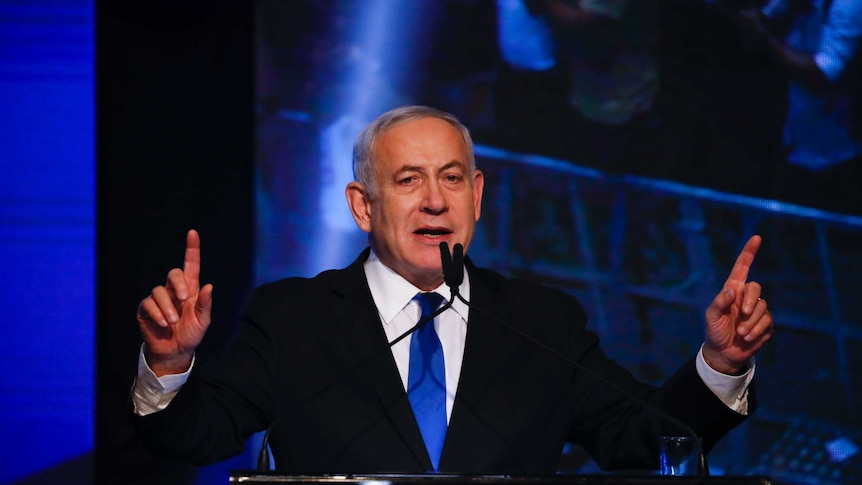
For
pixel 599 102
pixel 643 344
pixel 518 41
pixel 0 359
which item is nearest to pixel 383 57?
pixel 518 41

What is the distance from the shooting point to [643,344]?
10.8 feet

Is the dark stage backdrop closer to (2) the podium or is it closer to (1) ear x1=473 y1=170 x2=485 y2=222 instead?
(1) ear x1=473 y1=170 x2=485 y2=222

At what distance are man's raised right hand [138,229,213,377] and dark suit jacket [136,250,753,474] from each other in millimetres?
123

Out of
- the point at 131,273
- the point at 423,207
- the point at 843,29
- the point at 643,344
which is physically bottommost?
the point at 643,344

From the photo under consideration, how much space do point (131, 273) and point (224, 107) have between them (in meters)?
0.65

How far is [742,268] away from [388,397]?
72 centimetres

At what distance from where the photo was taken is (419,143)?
2.06 meters

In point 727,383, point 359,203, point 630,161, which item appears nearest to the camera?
point 727,383

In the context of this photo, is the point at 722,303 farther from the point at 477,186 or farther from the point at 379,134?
the point at 379,134

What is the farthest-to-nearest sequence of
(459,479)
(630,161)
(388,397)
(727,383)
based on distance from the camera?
(630,161) < (388,397) < (727,383) < (459,479)

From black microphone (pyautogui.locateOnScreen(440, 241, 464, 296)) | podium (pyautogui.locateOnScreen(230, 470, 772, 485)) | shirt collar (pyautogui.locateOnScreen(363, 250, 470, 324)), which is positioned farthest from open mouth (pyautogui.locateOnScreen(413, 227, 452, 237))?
podium (pyautogui.locateOnScreen(230, 470, 772, 485))

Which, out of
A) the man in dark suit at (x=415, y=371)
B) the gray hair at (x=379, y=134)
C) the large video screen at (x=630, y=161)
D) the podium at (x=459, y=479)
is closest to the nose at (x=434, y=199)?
the man in dark suit at (x=415, y=371)

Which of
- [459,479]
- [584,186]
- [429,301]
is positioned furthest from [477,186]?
[584,186]

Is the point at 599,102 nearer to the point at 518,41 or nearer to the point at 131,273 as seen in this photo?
the point at 518,41
